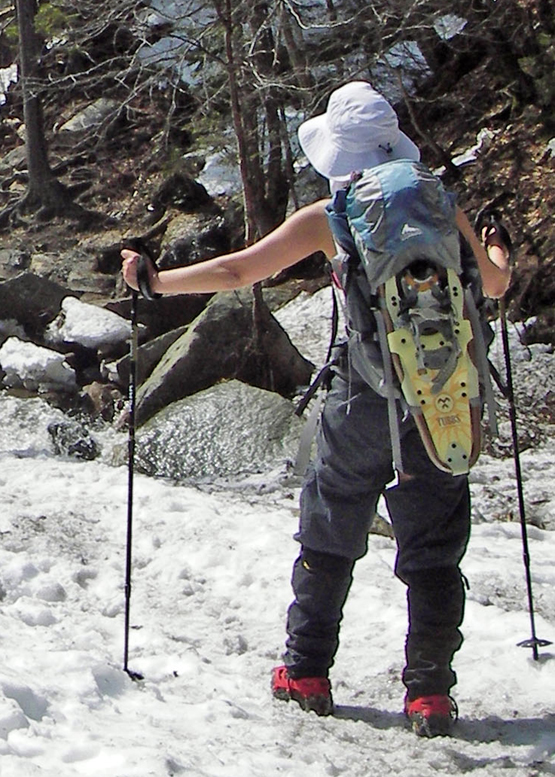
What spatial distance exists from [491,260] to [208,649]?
2018 mm

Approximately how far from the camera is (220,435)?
337 inches

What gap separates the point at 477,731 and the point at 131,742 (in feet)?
3.97

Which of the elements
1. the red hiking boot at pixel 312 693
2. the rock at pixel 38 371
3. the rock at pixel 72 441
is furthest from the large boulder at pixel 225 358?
the red hiking boot at pixel 312 693

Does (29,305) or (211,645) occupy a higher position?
(29,305)

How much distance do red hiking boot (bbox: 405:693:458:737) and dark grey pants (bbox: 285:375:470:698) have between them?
33 mm

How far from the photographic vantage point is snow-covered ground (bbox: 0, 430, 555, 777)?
313 cm

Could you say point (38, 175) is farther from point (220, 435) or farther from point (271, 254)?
point (271, 254)

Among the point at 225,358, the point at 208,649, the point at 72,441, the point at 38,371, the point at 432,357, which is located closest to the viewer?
the point at 432,357

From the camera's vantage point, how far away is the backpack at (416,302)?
10.1ft

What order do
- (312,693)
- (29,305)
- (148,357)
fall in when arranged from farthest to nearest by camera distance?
(29,305), (148,357), (312,693)

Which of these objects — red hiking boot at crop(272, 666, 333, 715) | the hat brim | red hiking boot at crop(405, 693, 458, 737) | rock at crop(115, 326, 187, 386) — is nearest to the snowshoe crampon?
the hat brim

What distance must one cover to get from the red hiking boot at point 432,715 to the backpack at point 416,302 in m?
0.84

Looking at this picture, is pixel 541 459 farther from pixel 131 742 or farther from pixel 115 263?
pixel 115 263

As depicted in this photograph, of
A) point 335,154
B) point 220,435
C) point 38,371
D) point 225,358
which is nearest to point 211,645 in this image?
point 335,154
